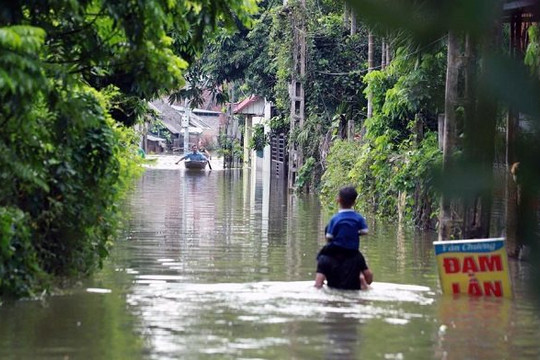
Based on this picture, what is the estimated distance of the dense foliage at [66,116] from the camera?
9.59 m

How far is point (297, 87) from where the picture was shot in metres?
37.3

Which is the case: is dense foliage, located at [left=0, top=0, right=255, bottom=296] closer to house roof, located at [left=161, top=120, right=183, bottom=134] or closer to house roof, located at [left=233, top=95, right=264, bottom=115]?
house roof, located at [left=233, top=95, right=264, bottom=115]

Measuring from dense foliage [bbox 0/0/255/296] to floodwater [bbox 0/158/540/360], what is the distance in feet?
Answer: 1.64

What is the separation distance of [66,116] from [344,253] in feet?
11.1

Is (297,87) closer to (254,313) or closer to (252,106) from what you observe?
(252,106)

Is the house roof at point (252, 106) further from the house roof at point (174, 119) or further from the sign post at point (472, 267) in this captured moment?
the sign post at point (472, 267)

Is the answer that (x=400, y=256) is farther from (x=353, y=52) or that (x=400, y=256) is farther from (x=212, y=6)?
(x=353, y=52)

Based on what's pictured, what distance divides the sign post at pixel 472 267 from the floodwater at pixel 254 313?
7.5 inches

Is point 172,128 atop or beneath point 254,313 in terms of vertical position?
atop

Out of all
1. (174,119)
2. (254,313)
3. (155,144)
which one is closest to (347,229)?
(254,313)

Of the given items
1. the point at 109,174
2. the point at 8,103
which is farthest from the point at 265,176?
the point at 8,103

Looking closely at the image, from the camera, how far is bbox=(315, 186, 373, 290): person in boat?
12016 mm

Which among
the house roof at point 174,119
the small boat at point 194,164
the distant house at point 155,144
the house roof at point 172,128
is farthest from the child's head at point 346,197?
the house roof at point 172,128

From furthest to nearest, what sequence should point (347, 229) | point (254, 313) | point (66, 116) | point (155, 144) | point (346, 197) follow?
point (155, 144), point (346, 197), point (347, 229), point (66, 116), point (254, 313)
